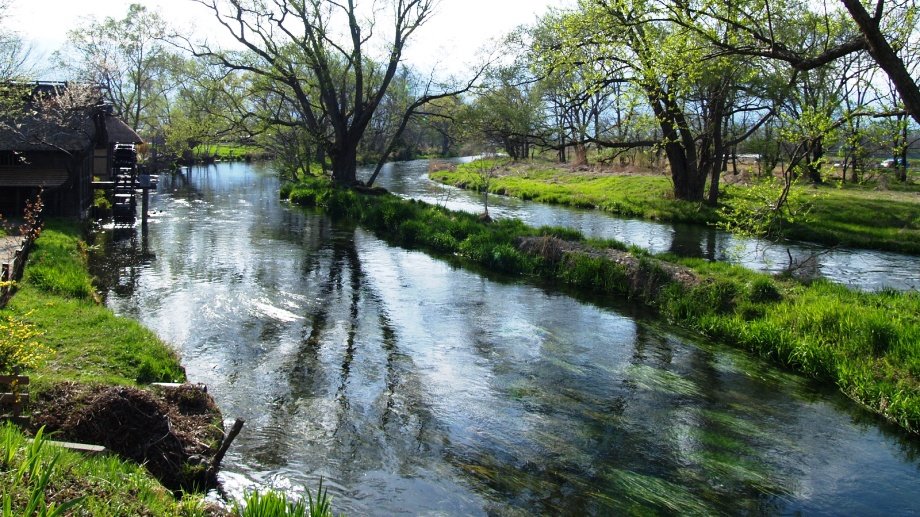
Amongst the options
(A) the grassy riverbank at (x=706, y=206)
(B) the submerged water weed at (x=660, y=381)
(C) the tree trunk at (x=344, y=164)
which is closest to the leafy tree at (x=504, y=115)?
(A) the grassy riverbank at (x=706, y=206)

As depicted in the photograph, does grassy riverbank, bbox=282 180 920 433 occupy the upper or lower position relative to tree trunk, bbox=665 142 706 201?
lower

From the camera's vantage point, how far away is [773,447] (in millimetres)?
8750

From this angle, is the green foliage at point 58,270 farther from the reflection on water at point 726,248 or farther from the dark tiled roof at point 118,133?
the dark tiled roof at point 118,133

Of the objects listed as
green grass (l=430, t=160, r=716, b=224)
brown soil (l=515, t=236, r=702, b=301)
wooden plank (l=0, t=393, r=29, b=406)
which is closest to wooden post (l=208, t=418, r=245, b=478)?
wooden plank (l=0, t=393, r=29, b=406)

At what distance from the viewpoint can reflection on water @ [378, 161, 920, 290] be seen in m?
18.1

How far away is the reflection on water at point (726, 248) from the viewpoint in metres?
18.1

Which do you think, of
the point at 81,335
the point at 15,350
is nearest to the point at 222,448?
the point at 15,350

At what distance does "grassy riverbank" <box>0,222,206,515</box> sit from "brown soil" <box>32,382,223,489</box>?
1.08ft

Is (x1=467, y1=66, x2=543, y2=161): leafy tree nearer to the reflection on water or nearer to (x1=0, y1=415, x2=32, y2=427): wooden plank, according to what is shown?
the reflection on water

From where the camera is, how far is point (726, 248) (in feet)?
74.1

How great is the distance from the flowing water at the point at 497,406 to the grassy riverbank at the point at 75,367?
110 centimetres

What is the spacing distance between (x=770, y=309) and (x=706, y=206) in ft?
58.5

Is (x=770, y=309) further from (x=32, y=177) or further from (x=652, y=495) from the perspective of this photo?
(x=32, y=177)

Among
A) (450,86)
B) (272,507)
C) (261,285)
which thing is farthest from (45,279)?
(450,86)
